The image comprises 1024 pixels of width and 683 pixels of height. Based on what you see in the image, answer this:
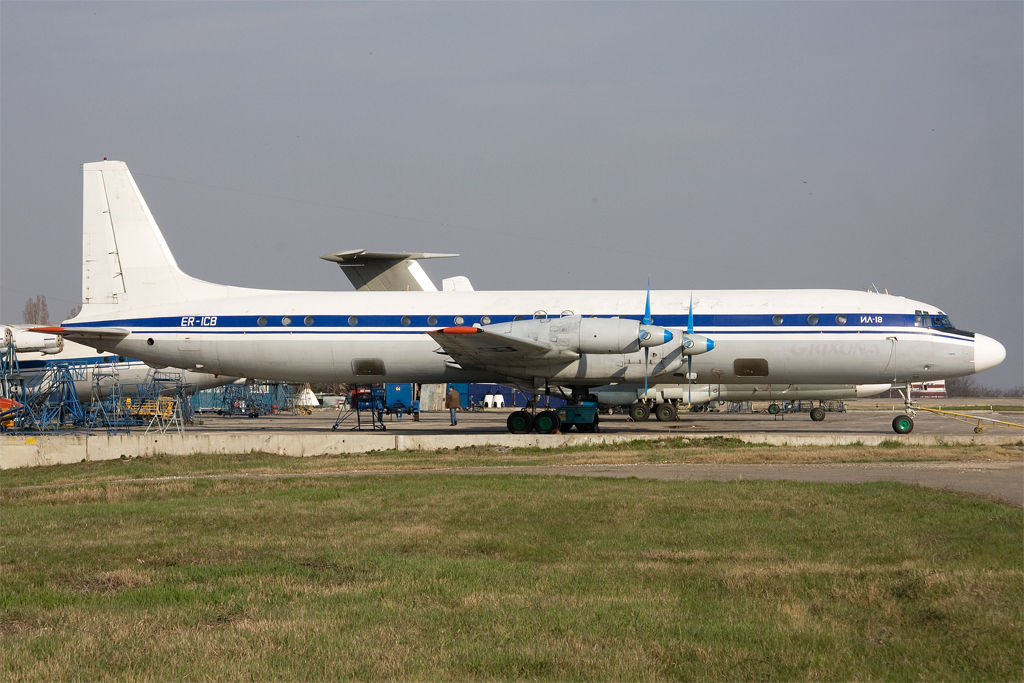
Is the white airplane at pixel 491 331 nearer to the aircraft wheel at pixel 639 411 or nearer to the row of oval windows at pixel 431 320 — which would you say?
the row of oval windows at pixel 431 320

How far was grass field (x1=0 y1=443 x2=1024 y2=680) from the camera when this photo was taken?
6.68 metres

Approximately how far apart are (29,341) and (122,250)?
11266 mm

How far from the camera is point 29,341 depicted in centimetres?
4059

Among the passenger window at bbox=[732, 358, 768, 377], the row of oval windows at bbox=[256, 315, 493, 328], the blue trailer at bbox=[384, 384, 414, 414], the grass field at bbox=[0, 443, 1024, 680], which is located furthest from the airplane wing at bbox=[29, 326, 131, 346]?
the blue trailer at bbox=[384, 384, 414, 414]

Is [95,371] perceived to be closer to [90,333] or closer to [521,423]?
[90,333]

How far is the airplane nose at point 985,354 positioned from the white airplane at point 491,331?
5 cm

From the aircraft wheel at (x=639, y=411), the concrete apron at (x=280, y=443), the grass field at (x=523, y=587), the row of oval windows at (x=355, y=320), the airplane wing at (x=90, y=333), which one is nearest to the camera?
the grass field at (x=523, y=587)

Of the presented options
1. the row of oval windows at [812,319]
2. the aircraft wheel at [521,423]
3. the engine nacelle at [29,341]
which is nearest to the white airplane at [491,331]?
the row of oval windows at [812,319]

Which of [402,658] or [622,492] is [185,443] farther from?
[402,658]

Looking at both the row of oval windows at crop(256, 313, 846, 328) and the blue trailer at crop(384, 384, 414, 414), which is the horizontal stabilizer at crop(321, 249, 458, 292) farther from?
the blue trailer at crop(384, 384, 414, 414)

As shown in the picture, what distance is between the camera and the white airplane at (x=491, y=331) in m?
28.8

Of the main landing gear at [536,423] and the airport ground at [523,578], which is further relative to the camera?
the main landing gear at [536,423]

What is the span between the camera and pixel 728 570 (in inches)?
Result: 367

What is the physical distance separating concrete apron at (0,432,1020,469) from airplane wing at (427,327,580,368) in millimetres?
2915
